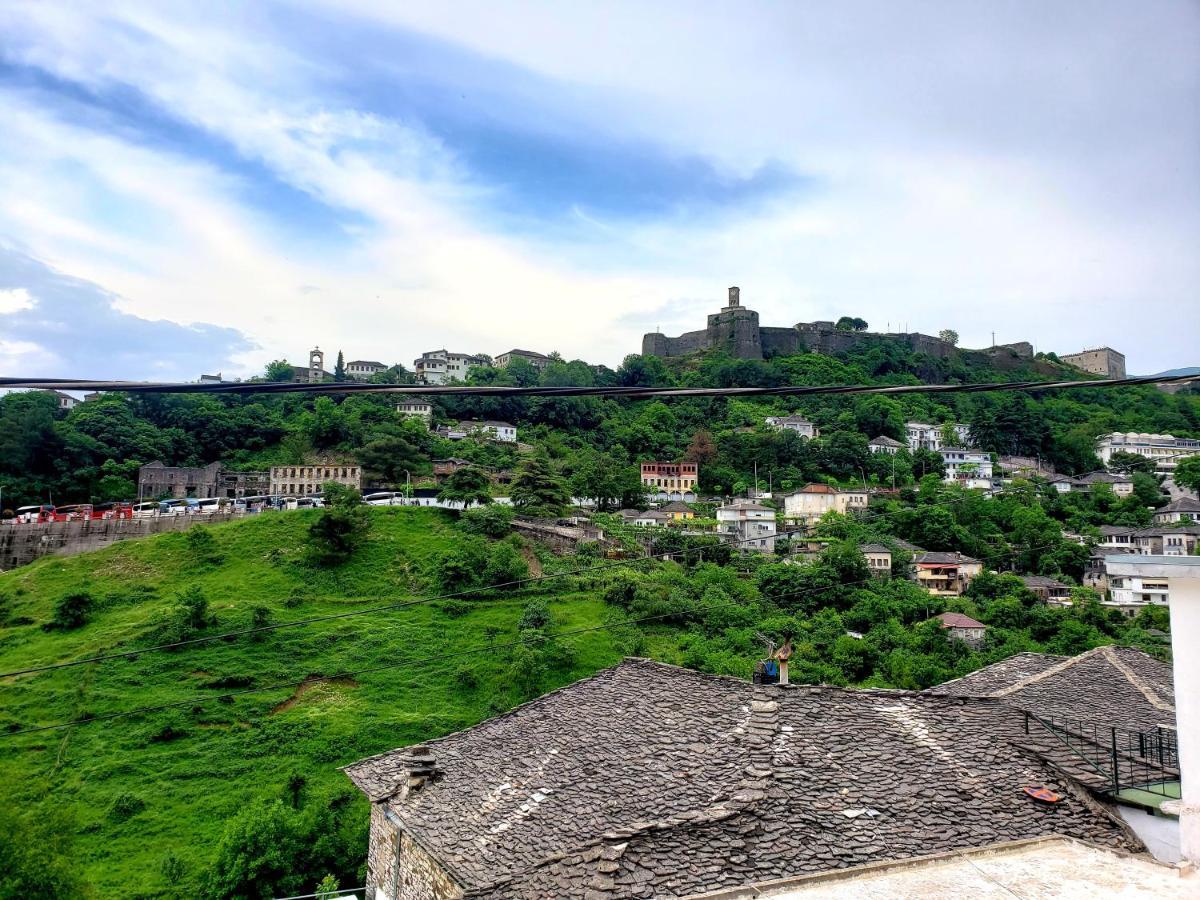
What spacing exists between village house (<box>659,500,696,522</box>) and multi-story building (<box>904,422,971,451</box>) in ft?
93.9

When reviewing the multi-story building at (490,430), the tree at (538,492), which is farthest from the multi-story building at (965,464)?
the multi-story building at (490,430)

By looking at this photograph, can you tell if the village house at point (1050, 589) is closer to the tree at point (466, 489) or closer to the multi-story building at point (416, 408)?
the tree at point (466, 489)

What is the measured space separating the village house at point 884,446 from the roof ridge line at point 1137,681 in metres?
51.9

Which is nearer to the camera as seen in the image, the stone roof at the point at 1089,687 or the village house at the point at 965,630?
the stone roof at the point at 1089,687

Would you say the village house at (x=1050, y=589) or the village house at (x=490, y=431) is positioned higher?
the village house at (x=490, y=431)

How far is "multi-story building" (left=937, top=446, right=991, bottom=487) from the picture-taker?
187 ft

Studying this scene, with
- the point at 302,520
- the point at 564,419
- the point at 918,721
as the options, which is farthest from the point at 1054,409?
the point at 918,721

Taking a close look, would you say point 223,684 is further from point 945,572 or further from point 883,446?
point 883,446

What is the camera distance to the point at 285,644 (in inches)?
1020

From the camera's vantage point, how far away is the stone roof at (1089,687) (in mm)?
7680

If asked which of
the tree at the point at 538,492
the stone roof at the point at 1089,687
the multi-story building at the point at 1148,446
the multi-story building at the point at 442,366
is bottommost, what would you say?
the stone roof at the point at 1089,687

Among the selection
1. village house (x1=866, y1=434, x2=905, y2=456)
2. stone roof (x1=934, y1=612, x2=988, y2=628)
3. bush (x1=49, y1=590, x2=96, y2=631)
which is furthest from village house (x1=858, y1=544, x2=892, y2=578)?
bush (x1=49, y1=590, x2=96, y2=631)

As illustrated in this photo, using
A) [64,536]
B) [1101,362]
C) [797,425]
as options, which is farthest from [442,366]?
[1101,362]

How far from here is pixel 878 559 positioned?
117 feet
